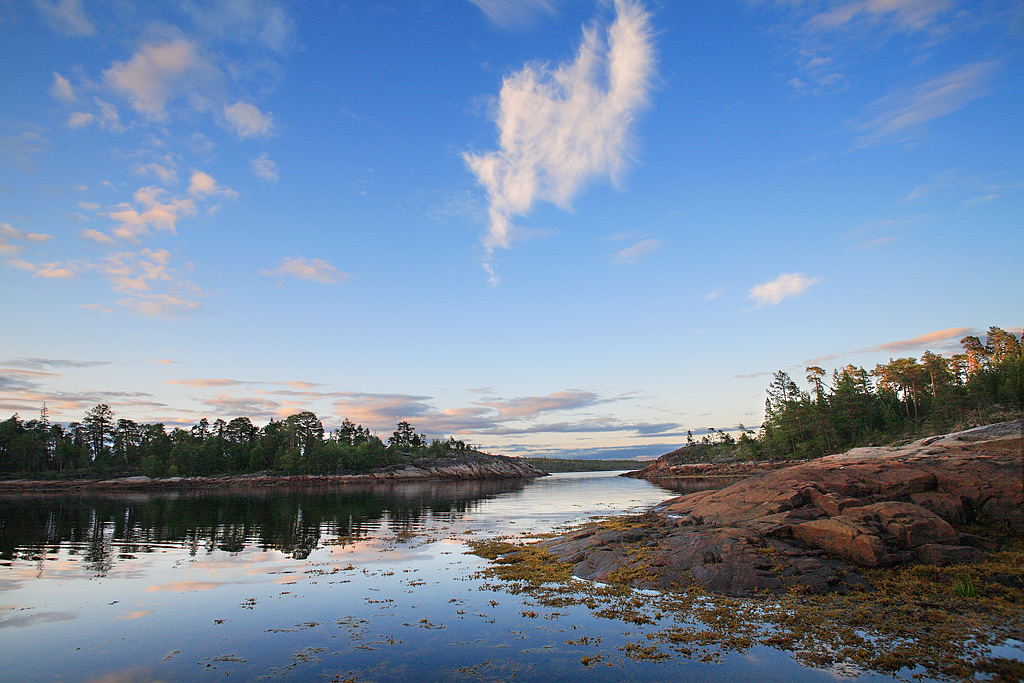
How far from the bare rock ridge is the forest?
82967 millimetres

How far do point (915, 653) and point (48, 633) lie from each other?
30.2 m

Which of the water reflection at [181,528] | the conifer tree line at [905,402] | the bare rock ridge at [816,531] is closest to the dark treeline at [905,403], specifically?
the conifer tree line at [905,402]

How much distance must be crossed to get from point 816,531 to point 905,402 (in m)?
150

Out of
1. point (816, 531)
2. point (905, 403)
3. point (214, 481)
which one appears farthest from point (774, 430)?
point (214, 481)

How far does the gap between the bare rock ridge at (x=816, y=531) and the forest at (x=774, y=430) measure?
272ft

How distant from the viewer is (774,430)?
6289 inches

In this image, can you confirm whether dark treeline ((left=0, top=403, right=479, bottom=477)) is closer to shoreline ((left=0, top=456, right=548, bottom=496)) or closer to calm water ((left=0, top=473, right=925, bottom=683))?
shoreline ((left=0, top=456, right=548, bottom=496))

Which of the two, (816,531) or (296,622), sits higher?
(816,531)

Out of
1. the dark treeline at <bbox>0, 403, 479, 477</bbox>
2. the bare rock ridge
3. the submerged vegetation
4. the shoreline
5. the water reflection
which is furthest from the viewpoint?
the dark treeline at <bbox>0, 403, 479, 477</bbox>

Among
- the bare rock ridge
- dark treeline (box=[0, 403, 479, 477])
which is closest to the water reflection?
the bare rock ridge

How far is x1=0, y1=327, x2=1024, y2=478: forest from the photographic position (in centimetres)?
11094

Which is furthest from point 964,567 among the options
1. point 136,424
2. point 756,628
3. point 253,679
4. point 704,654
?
point 136,424

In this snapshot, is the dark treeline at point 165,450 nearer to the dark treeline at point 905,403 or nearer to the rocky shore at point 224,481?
the rocky shore at point 224,481

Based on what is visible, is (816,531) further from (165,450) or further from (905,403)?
(165,450)
